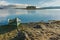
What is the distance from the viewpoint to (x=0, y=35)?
40.7 ft

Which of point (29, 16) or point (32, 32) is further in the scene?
point (29, 16)

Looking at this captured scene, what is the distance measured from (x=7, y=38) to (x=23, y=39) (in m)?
1.15

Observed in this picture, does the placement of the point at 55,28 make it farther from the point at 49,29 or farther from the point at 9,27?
the point at 9,27

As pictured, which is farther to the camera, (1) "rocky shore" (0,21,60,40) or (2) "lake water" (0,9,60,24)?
(2) "lake water" (0,9,60,24)

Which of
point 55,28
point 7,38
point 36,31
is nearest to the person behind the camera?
point 7,38

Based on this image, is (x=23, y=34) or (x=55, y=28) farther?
(x=55, y=28)

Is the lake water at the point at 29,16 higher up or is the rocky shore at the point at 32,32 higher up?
the rocky shore at the point at 32,32

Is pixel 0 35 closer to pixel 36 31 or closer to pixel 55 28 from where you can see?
pixel 36 31

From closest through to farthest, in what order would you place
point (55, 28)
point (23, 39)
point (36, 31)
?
point (23, 39) < point (36, 31) < point (55, 28)

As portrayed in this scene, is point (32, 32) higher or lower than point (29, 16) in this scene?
higher

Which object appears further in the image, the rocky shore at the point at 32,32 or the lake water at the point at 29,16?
the lake water at the point at 29,16

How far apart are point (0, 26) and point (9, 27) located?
26.6 inches

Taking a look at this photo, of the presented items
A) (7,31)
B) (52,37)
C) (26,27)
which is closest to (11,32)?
(7,31)

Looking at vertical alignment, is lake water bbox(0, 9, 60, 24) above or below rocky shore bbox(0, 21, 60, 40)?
below
